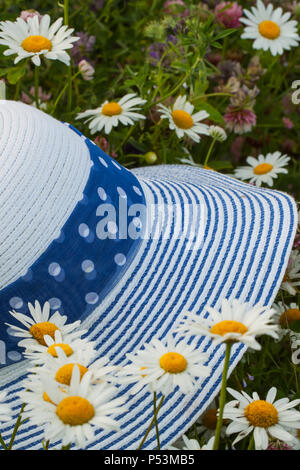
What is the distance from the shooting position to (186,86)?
1.96 metres

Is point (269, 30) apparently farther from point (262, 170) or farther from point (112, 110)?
point (112, 110)

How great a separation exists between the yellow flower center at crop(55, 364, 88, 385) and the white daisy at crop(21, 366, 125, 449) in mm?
22

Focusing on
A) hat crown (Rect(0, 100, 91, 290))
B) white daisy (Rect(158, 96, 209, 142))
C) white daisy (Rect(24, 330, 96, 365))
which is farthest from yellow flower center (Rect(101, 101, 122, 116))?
white daisy (Rect(24, 330, 96, 365))

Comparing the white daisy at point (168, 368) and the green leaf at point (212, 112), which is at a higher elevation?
the green leaf at point (212, 112)

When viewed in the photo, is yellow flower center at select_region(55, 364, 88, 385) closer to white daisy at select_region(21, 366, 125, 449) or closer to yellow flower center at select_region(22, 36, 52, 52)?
white daisy at select_region(21, 366, 125, 449)

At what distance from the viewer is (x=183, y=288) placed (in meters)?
1.26

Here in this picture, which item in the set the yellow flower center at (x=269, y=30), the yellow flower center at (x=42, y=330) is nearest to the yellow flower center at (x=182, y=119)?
the yellow flower center at (x=269, y=30)

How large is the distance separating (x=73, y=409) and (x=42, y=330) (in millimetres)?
217

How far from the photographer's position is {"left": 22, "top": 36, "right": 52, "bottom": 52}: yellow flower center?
5.18 feet

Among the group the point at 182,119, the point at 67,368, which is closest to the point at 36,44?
the point at 182,119

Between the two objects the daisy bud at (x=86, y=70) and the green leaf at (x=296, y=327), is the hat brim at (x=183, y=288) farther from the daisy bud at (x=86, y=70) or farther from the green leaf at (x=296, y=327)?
the daisy bud at (x=86, y=70)

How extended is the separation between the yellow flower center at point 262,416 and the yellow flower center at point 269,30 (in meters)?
1.35

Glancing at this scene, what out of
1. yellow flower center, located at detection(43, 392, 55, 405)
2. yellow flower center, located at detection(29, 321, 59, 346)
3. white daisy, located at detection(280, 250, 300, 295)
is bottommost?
yellow flower center, located at detection(43, 392, 55, 405)

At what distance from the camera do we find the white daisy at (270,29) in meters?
2.07
